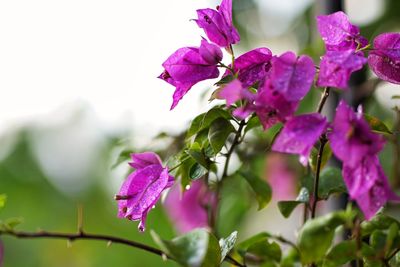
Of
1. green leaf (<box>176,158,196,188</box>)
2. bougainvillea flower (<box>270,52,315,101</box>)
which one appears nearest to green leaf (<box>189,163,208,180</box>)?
green leaf (<box>176,158,196,188</box>)

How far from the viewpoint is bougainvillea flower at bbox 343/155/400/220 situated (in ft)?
1.35

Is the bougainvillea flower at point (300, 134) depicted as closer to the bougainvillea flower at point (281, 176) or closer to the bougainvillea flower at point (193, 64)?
the bougainvillea flower at point (193, 64)

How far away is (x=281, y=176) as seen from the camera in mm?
1194

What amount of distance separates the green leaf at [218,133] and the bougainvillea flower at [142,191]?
0.14 ft

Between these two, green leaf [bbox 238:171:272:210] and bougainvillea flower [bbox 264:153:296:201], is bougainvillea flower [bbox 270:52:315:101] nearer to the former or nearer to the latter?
green leaf [bbox 238:171:272:210]

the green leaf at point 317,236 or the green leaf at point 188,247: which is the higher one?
the green leaf at point 188,247

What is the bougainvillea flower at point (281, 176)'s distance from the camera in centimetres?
118

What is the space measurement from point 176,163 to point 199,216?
18.1 inches

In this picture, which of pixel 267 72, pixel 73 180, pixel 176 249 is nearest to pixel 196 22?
Result: pixel 267 72

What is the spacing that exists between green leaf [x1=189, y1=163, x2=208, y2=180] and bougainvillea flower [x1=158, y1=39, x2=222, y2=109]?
7 cm

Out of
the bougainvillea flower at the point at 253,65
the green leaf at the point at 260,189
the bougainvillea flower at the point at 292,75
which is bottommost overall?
the green leaf at the point at 260,189

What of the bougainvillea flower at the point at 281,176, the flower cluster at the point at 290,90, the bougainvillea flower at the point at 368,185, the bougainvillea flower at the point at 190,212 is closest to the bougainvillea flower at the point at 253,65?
the flower cluster at the point at 290,90

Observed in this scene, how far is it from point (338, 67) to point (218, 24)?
11 centimetres

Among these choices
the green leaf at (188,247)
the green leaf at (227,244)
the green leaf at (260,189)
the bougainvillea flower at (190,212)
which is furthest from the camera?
the bougainvillea flower at (190,212)
